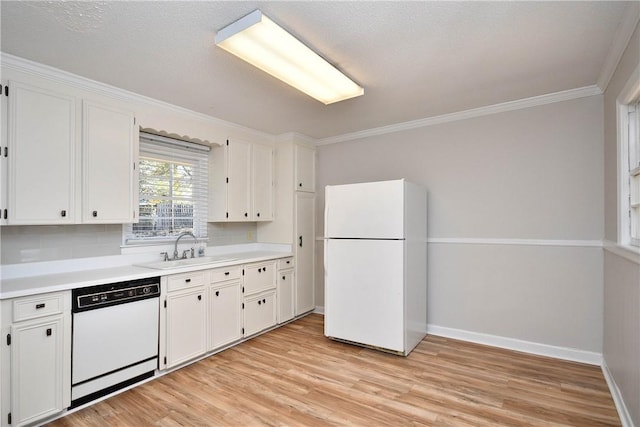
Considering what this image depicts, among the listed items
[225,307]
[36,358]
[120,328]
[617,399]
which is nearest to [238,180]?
[225,307]

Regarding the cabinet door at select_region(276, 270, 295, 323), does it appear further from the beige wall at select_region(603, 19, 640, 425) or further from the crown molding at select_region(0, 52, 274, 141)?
the beige wall at select_region(603, 19, 640, 425)

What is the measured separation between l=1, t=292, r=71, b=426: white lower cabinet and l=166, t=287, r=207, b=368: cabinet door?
722mm

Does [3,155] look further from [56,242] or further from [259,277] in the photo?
[259,277]

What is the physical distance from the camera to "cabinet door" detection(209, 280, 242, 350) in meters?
3.09

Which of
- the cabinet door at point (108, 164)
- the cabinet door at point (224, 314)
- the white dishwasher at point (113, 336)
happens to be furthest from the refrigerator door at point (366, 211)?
the cabinet door at point (108, 164)

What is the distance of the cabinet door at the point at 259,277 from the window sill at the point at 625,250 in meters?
3.13

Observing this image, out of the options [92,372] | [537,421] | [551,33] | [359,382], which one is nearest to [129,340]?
[92,372]

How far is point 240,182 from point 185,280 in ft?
4.60

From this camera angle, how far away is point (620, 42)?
6.65 feet

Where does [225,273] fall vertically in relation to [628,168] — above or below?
below

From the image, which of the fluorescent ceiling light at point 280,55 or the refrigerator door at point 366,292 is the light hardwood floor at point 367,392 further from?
the fluorescent ceiling light at point 280,55

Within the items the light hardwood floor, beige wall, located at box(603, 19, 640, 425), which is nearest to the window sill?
beige wall, located at box(603, 19, 640, 425)

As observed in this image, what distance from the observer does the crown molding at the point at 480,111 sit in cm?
289

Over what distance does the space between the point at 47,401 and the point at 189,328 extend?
1.03 m
